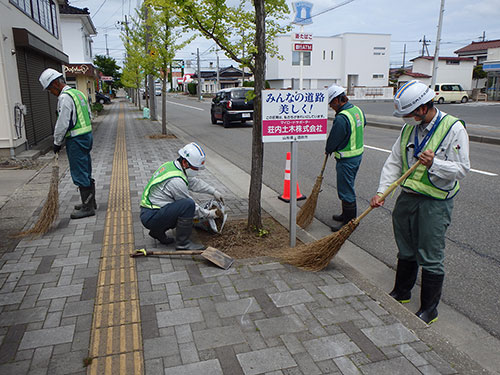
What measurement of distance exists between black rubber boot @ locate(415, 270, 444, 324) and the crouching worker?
2234 mm

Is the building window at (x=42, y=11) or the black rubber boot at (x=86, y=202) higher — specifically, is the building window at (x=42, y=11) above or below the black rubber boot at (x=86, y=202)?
above

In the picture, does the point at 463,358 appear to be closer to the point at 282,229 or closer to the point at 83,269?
the point at 282,229

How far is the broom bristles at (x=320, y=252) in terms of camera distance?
379 cm

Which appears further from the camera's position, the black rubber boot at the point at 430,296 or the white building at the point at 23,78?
the white building at the point at 23,78

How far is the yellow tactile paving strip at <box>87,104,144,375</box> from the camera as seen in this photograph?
8.68ft

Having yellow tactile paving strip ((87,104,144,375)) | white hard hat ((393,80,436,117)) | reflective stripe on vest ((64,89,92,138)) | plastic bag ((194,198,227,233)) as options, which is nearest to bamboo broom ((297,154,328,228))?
plastic bag ((194,198,227,233))

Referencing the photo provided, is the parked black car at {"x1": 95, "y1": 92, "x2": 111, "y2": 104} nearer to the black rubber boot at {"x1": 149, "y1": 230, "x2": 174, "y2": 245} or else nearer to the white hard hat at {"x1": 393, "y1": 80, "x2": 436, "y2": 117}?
the black rubber boot at {"x1": 149, "y1": 230, "x2": 174, "y2": 245}

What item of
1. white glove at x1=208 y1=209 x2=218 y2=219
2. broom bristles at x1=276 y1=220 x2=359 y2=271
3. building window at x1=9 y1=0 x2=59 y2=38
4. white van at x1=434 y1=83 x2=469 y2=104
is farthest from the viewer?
white van at x1=434 y1=83 x2=469 y2=104

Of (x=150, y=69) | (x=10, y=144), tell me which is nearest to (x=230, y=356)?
(x=10, y=144)

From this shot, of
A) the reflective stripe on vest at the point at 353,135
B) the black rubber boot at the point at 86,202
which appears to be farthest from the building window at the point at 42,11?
the reflective stripe on vest at the point at 353,135

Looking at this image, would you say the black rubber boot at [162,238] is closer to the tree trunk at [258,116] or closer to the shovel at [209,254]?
the shovel at [209,254]

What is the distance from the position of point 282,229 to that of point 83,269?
2.35 metres

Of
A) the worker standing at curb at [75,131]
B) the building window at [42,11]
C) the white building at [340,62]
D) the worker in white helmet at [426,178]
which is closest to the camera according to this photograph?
the worker in white helmet at [426,178]

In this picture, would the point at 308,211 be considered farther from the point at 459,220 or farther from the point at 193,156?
the point at 459,220
